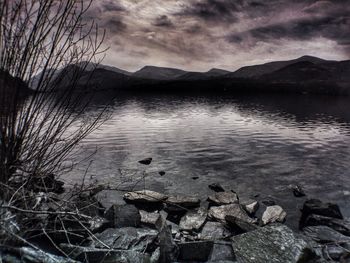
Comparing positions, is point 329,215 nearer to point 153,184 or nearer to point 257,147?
point 153,184

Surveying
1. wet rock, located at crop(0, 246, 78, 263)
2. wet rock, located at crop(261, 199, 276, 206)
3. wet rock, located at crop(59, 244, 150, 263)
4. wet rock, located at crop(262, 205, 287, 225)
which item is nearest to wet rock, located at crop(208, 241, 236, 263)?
wet rock, located at crop(59, 244, 150, 263)

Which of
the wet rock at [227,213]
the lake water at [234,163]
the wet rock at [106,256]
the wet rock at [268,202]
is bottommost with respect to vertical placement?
the lake water at [234,163]

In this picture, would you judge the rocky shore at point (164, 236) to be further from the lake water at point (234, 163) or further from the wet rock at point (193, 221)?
the lake water at point (234, 163)

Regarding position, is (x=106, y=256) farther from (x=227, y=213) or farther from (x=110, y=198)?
(x=110, y=198)

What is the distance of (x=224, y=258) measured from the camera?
24.8 feet

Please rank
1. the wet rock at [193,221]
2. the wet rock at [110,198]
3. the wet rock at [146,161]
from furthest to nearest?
the wet rock at [146,161]
the wet rock at [110,198]
the wet rock at [193,221]

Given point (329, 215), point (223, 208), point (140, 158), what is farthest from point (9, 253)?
point (140, 158)

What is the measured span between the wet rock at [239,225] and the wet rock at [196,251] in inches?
112

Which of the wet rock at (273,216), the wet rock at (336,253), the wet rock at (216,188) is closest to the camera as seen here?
the wet rock at (336,253)

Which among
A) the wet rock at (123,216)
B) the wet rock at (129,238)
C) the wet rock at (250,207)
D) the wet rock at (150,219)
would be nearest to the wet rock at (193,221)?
the wet rock at (150,219)

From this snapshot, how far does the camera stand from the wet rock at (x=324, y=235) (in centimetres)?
1056

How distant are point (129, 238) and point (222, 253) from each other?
238cm

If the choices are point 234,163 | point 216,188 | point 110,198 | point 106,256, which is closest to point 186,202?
point 110,198

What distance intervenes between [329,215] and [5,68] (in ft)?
45.1
